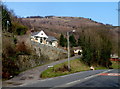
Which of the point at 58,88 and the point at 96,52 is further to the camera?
the point at 96,52

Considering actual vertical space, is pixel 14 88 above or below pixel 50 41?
below

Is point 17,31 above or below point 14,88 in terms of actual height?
above

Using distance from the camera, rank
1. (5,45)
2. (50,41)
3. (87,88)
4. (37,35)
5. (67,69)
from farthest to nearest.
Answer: (50,41) < (37,35) < (67,69) < (5,45) < (87,88)

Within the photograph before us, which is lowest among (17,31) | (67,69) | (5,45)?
(67,69)

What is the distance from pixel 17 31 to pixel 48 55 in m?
11.0

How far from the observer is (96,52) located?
4891 cm

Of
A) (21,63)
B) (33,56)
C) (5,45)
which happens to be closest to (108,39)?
(33,56)

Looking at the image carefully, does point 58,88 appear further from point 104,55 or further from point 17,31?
point 17,31

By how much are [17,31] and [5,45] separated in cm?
2480

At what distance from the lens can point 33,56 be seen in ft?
131

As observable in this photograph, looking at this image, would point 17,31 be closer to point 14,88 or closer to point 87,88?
point 14,88

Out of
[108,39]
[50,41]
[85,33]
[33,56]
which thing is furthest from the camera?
[50,41]

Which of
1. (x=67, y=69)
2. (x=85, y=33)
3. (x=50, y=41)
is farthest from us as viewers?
(x=50, y=41)

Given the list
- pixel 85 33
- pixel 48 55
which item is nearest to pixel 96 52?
pixel 85 33
